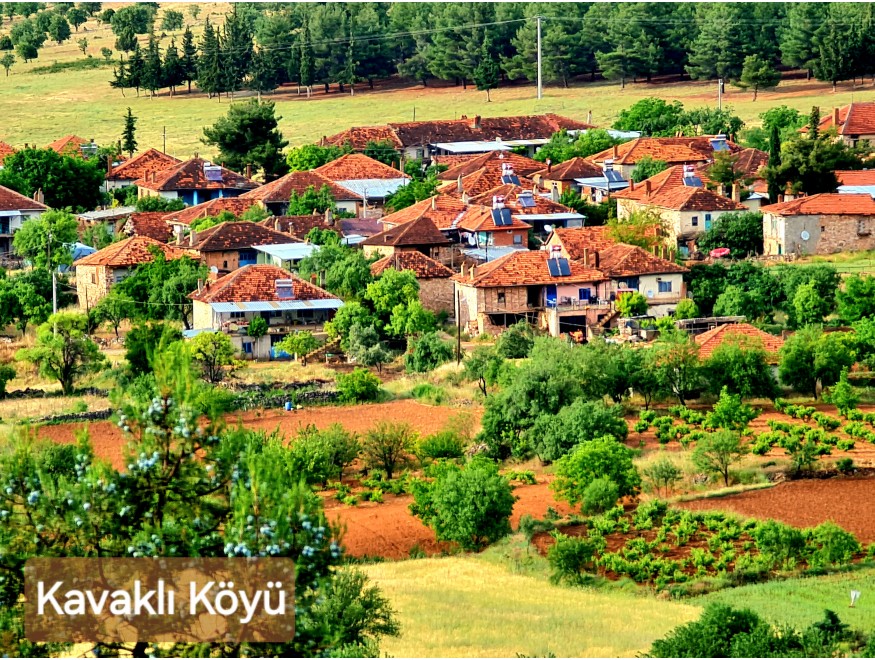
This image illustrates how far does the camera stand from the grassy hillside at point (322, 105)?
360ft

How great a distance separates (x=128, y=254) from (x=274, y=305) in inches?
335

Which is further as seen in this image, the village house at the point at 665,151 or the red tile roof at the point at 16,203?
the village house at the point at 665,151

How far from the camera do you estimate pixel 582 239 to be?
68188mm

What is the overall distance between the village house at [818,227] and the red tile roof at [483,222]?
29.8 feet

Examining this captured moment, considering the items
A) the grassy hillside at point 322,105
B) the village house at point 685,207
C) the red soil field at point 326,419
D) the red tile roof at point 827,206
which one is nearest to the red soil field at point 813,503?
the red soil field at point 326,419

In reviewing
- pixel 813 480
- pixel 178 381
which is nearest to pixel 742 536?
pixel 813 480

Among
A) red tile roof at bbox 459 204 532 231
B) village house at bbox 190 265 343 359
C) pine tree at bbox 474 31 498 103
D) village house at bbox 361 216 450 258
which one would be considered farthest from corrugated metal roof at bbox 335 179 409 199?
pine tree at bbox 474 31 498 103

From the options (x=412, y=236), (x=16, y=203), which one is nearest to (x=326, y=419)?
(x=412, y=236)

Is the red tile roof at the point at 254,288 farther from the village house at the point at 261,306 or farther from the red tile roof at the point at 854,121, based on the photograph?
the red tile roof at the point at 854,121

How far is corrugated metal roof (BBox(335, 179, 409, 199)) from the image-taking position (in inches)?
3270

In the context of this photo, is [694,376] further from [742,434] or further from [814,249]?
[814,249]

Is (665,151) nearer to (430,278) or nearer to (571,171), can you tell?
(571,171)

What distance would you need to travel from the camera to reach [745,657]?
102ft

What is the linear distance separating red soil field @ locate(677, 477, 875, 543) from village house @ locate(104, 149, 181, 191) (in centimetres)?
5076
